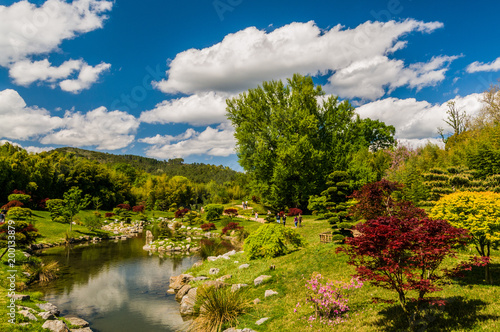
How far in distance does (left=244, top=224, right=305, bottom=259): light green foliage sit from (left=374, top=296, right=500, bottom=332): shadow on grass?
861 cm

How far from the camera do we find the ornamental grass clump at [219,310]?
9.61 metres

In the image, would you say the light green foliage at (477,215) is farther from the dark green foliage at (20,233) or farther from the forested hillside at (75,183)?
the forested hillside at (75,183)

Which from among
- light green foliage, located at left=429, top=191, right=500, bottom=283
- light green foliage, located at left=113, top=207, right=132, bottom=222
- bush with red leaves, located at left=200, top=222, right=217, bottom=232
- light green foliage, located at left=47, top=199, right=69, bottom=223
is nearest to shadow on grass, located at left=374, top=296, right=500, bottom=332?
light green foliage, located at left=429, top=191, right=500, bottom=283

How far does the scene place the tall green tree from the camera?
34.1 metres

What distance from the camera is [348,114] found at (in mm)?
38781

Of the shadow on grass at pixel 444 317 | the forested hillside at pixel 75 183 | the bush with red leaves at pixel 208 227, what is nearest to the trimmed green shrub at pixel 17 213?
the forested hillside at pixel 75 183

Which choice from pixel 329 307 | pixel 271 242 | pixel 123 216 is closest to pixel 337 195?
pixel 271 242

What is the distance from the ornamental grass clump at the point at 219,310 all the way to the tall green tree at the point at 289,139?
23.4 m

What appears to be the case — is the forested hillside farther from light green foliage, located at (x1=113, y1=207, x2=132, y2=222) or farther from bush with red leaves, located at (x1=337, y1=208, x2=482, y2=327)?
bush with red leaves, located at (x1=337, y1=208, x2=482, y2=327)

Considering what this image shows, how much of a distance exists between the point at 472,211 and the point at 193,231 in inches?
1408

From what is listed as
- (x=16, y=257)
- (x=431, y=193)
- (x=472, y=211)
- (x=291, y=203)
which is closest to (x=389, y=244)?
(x=472, y=211)

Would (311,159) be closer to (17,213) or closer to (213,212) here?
(213,212)

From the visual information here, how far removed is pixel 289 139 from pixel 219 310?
27368 millimetres

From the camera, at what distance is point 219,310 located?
32.6 feet
